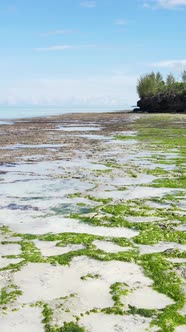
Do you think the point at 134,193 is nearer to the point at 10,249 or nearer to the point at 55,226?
the point at 55,226

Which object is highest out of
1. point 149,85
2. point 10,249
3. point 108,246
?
point 149,85

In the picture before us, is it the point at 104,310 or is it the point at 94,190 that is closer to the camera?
the point at 104,310

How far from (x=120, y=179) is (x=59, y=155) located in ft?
37.5

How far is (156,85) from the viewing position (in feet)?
475

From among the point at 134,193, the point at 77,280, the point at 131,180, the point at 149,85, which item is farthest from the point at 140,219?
the point at 149,85

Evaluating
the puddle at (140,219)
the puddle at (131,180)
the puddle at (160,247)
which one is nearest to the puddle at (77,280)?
the puddle at (160,247)

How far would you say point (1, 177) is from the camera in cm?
2350

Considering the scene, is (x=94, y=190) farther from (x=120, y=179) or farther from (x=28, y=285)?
(x=28, y=285)

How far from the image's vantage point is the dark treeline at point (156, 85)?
433 feet

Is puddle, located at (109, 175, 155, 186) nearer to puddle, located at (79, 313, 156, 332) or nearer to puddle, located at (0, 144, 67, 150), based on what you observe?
puddle, located at (79, 313, 156, 332)

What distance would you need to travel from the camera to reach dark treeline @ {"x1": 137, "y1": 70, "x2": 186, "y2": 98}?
13200 centimetres

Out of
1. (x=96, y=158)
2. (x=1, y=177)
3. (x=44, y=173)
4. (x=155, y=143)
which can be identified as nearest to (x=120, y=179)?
(x=44, y=173)

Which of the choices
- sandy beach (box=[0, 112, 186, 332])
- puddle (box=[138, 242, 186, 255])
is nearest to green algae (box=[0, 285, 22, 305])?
sandy beach (box=[0, 112, 186, 332])

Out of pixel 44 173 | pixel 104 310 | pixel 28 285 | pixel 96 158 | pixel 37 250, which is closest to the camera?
pixel 104 310
